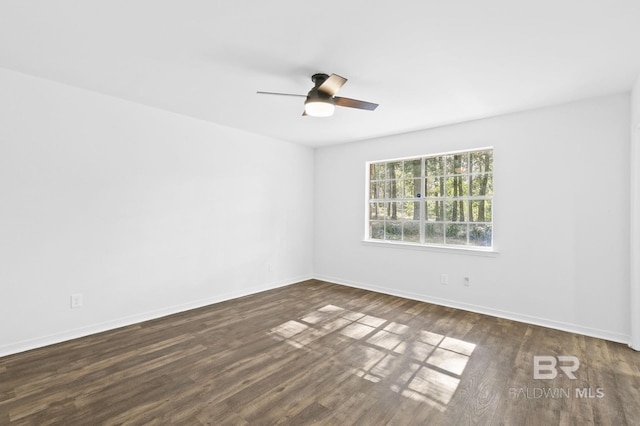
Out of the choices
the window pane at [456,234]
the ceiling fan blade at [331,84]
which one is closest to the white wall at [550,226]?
the window pane at [456,234]

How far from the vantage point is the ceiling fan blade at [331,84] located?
2439 mm

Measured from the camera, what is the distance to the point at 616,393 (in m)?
2.20

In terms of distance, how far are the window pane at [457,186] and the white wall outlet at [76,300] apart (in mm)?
4681

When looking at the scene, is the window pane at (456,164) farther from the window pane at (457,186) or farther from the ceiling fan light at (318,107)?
the ceiling fan light at (318,107)

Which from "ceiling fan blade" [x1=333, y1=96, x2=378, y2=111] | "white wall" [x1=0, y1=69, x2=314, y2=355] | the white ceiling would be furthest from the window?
"ceiling fan blade" [x1=333, y1=96, x2=378, y2=111]

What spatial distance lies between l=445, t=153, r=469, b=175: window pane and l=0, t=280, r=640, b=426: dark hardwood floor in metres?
2.01

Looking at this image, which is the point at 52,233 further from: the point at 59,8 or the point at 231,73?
the point at 231,73

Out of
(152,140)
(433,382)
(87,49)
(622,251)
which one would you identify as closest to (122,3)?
(87,49)

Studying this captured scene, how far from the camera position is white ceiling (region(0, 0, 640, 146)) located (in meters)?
1.89

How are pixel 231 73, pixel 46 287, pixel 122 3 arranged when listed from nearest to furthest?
pixel 122 3 < pixel 231 73 < pixel 46 287

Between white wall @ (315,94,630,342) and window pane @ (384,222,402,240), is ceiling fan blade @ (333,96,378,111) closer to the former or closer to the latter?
white wall @ (315,94,630,342)

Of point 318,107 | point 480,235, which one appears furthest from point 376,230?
point 318,107

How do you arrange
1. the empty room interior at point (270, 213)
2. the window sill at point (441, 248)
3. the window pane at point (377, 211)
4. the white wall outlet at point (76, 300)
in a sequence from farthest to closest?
the window pane at point (377, 211) < the window sill at point (441, 248) < the white wall outlet at point (76, 300) < the empty room interior at point (270, 213)

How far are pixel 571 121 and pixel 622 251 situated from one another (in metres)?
1.47
